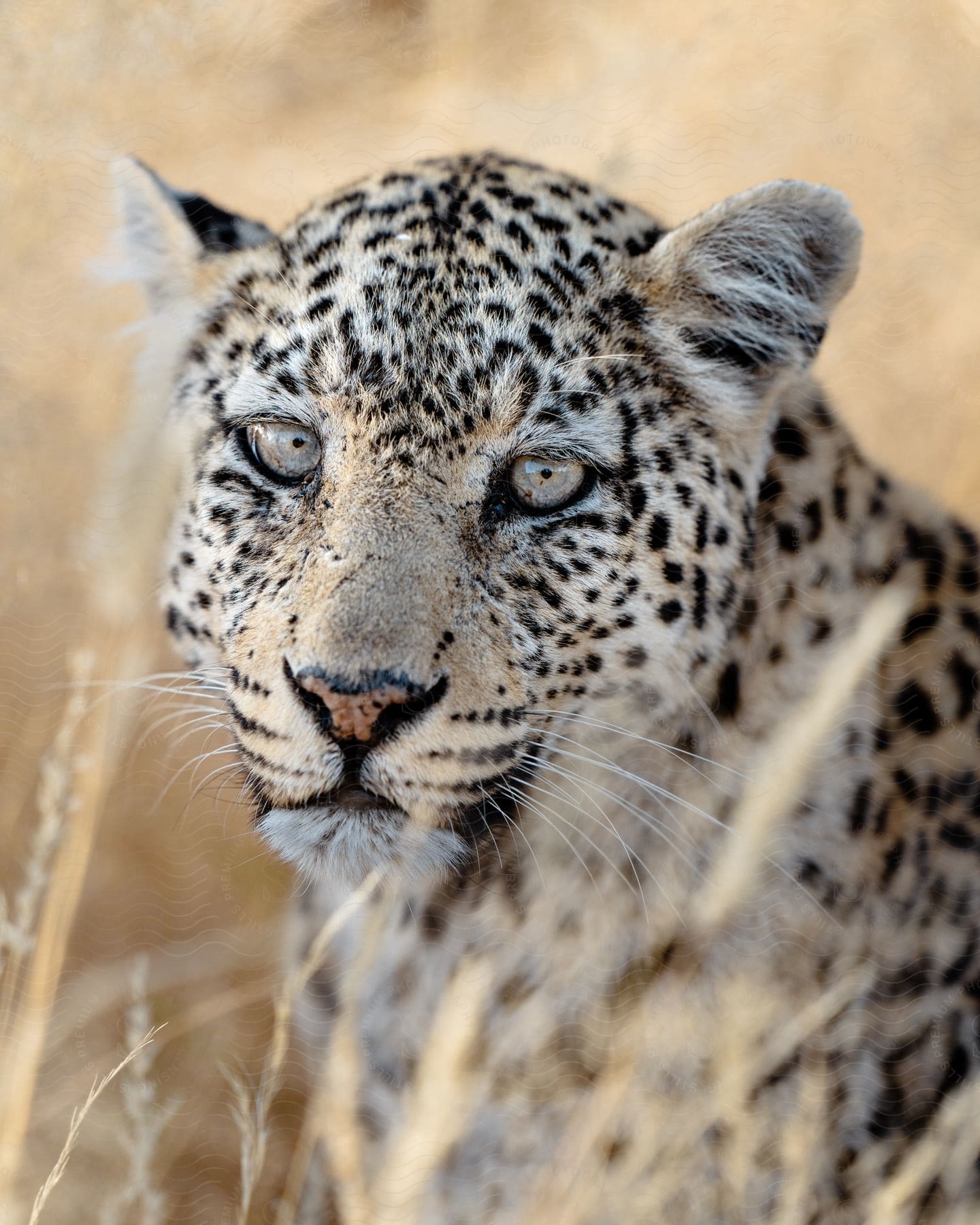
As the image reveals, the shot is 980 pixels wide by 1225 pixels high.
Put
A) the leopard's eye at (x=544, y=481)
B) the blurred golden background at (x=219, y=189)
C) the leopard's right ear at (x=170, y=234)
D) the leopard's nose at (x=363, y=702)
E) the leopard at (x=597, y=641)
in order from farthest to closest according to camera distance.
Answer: the blurred golden background at (x=219, y=189) → the leopard's right ear at (x=170, y=234) → the leopard's eye at (x=544, y=481) → the leopard at (x=597, y=641) → the leopard's nose at (x=363, y=702)

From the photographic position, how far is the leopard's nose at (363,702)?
2.15 m

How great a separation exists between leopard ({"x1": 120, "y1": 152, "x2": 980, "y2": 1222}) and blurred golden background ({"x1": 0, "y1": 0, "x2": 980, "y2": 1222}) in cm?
40

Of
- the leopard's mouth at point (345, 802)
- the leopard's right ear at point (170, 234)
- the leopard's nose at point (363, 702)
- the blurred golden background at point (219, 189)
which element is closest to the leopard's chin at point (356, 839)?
the leopard's mouth at point (345, 802)

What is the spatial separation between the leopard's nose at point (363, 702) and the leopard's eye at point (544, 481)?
1.94 feet

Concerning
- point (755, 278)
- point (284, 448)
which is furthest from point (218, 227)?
point (755, 278)

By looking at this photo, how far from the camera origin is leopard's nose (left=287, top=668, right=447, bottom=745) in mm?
2152

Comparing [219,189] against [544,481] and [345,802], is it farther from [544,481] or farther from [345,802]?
[345,802]

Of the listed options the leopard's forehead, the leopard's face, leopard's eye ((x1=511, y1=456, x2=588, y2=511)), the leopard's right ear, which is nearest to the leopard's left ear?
the leopard's face

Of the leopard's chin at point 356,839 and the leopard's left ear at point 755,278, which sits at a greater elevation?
the leopard's left ear at point 755,278

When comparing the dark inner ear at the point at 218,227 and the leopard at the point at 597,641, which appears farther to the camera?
the dark inner ear at the point at 218,227

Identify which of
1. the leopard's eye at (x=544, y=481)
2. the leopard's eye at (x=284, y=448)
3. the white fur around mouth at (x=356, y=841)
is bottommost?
the white fur around mouth at (x=356, y=841)

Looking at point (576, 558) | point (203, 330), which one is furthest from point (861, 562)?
point (203, 330)

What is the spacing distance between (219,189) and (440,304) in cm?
297

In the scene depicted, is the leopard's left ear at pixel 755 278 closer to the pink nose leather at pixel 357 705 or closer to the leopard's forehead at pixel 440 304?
the leopard's forehead at pixel 440 304
